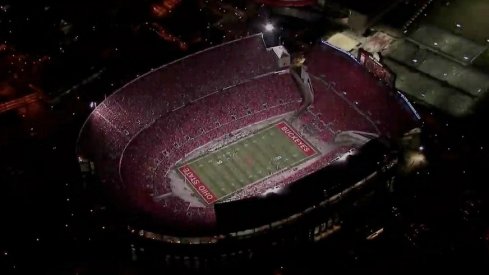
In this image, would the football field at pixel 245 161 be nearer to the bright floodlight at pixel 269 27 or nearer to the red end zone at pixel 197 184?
the red end zone at pixel 197 184

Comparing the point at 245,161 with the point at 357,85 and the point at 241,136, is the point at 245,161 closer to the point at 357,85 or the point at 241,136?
the point at 241,136

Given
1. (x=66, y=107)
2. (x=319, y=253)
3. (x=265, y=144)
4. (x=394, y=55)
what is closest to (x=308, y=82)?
(x=265, y=144)

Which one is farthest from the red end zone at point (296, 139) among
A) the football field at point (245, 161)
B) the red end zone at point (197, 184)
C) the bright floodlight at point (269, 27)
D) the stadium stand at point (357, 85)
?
the bright floodlight at point (269, 27)

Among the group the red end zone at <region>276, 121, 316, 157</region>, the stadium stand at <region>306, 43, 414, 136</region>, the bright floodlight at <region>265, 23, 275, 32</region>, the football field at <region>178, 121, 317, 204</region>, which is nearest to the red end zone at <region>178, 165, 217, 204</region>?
the football field at <region>178, 121, 317, 204</region>

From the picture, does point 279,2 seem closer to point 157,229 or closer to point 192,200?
point 192,200

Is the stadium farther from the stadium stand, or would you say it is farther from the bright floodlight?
the bright floodlight

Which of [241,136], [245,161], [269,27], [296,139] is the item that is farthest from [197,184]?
[269,27]

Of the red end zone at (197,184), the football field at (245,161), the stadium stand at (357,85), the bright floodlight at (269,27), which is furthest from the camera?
the bright floodlight at (269,27)
